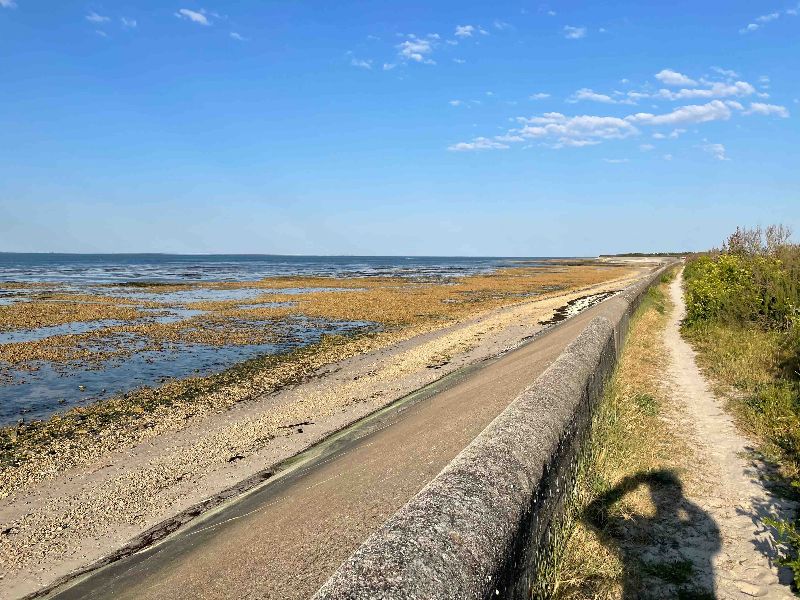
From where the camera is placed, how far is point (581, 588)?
12.3 ft

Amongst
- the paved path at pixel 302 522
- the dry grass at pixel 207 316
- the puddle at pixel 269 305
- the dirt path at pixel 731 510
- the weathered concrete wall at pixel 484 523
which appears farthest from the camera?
the puddle at pixel 269 305

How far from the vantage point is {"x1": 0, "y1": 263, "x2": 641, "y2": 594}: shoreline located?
637cm

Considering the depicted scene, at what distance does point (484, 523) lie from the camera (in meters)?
2.58

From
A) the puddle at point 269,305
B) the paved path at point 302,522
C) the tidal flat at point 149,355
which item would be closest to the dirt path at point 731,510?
the paved path at point 302,522

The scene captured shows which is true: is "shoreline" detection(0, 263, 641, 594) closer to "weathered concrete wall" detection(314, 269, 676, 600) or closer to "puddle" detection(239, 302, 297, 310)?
"weathered concrete wall" detection(314, 269, 676, 600)

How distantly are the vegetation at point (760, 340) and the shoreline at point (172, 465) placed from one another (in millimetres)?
7204

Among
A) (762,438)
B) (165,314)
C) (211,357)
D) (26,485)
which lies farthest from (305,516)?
(165,314)

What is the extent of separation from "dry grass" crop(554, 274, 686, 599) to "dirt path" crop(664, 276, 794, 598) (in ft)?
1.41

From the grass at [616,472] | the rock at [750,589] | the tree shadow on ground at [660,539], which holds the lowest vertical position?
the rock at [750,589]

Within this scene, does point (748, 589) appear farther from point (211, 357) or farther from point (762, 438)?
point (211, 357)

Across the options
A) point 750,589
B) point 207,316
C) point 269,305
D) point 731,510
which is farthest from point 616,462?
point 269,305

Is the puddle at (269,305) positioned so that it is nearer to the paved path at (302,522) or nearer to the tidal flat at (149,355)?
the tidal flat at (149,355)

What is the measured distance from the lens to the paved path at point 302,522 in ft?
15.5

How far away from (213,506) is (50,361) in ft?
45.0
